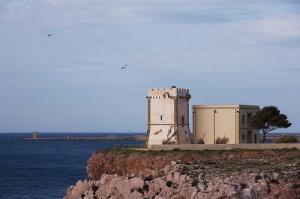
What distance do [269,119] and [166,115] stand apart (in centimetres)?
1059

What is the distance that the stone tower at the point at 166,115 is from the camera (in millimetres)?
66188

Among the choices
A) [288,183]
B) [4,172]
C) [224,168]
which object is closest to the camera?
[288,183]

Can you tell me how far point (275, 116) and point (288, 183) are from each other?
29306 mm

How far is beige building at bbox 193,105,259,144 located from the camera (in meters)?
67.6

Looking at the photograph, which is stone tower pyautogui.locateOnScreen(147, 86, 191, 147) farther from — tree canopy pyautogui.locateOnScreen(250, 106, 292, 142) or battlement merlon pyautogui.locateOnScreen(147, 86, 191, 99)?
tree canopy pyautogui.locateOnScreen(250, 106, 292, 142)

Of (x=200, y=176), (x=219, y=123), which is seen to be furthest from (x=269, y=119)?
(x=200, y=176)

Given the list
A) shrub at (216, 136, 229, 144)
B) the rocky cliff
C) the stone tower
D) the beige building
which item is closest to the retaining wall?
the rocky cliff

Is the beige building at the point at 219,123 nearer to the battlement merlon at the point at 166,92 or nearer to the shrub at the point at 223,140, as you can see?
the shrub at the point at 223,140

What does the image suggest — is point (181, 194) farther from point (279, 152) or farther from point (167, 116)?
point (167, 116)

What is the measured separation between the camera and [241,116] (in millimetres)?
68562

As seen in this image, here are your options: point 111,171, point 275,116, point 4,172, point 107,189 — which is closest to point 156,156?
point 111,171

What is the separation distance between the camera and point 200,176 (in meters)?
44.2

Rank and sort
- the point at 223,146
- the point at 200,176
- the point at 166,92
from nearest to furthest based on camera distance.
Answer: the point at 200,176 → the point at 223,146 → the point at 166,92

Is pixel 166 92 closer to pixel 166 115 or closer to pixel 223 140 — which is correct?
pixel 166 115
